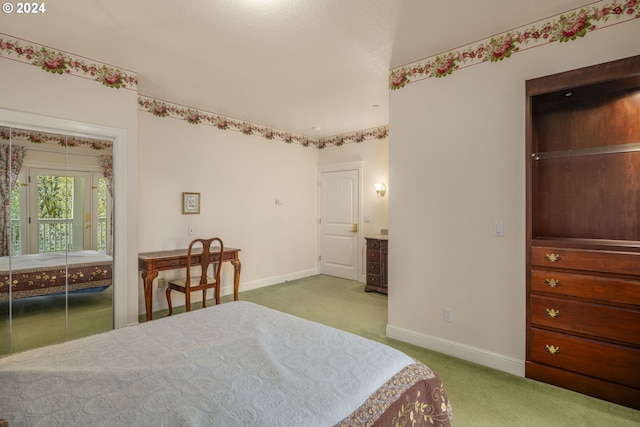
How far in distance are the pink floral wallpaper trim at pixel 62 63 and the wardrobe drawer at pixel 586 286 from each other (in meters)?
3.99

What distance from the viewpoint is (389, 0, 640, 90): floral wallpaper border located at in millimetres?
2102

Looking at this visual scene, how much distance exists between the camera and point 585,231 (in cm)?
240

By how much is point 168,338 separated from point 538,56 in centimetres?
309

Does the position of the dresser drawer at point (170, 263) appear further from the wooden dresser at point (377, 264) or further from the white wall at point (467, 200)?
the wooden dresser at point (377, 264)

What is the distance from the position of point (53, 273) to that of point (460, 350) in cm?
364

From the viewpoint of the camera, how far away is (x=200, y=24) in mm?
2359

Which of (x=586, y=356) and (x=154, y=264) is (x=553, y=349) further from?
(x=154, y=264)

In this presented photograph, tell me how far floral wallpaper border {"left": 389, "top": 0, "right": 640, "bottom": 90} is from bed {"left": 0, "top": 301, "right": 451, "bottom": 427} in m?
2.46

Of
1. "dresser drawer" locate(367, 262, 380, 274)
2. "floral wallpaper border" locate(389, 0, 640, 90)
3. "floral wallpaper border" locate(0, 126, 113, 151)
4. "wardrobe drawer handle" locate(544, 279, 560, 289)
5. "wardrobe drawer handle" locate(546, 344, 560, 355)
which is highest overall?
"floral wallpaper border" locate(389, 0, 640, 90)

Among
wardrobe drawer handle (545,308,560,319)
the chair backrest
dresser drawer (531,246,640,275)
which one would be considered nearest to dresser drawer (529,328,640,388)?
wardrobe drawer handle (545,308,560,319)

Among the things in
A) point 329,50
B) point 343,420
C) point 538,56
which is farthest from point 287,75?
point 343,420

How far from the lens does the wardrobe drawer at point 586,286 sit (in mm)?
1987

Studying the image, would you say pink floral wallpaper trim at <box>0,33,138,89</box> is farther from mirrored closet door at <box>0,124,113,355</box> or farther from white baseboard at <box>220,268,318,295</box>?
white baseboard at <box>220,268,318,295</box>

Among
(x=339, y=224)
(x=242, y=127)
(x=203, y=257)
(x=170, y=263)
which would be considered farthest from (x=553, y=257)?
(x=242, y=127)
